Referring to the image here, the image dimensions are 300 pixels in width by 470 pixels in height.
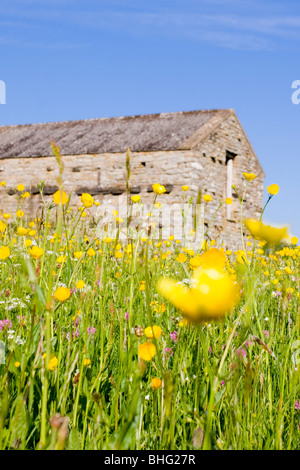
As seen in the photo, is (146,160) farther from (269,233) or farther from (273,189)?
(269,233)

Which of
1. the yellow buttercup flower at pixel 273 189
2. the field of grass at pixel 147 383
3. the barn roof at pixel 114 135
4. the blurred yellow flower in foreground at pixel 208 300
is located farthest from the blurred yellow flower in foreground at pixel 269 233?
the barn roof at pixel 114 135

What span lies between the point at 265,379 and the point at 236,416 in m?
0.81

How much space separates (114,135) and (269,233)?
16.8 metres

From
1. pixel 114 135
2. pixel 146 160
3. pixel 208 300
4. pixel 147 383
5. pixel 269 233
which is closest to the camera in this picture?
pixel 208 300

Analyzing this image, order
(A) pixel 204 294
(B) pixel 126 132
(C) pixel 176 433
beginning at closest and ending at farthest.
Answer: (A) pixel 204 294, (C) pixel 176 433, (B) pixel 126 132

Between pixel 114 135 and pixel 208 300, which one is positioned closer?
pixel 208 300

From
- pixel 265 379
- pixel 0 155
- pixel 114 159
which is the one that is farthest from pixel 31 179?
pixel 265 379

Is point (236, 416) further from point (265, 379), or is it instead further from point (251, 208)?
point (251, 208)

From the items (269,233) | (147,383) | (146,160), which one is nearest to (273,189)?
(269,233)

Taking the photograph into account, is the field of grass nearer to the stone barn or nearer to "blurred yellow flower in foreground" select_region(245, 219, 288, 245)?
"blurred yellow flower in foreground" select_region(245, 219, 288, 245)

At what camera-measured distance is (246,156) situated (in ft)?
62.4

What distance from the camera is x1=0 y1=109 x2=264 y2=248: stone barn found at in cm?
1576

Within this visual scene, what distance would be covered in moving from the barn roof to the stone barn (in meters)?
0.03

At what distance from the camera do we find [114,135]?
58.4ft
